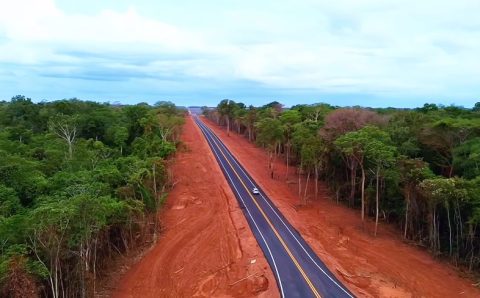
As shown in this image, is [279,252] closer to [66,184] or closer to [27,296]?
[66,184]

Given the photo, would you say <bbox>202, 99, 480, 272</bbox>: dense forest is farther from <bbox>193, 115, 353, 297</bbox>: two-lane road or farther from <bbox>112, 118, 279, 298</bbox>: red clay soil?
<bbox>112, 118, 279, 298</bbox>: red clay soil

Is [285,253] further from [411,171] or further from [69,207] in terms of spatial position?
[69,207]

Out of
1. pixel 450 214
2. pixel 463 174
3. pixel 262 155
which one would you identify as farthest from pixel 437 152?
pixel 262 155

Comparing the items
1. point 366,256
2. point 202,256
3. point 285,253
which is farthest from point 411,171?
point 202,256

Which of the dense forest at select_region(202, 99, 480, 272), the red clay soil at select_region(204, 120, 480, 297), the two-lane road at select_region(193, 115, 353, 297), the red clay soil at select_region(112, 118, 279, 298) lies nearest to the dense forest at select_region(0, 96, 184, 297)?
the red clay soil at select_region(112, 118, 279, 298)

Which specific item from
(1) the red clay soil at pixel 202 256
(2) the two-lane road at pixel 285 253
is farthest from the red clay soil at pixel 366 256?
(1) the red clay soil at pixel 202 256

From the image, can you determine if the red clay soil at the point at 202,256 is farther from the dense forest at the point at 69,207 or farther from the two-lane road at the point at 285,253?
the dense forest at the point at 69,207
